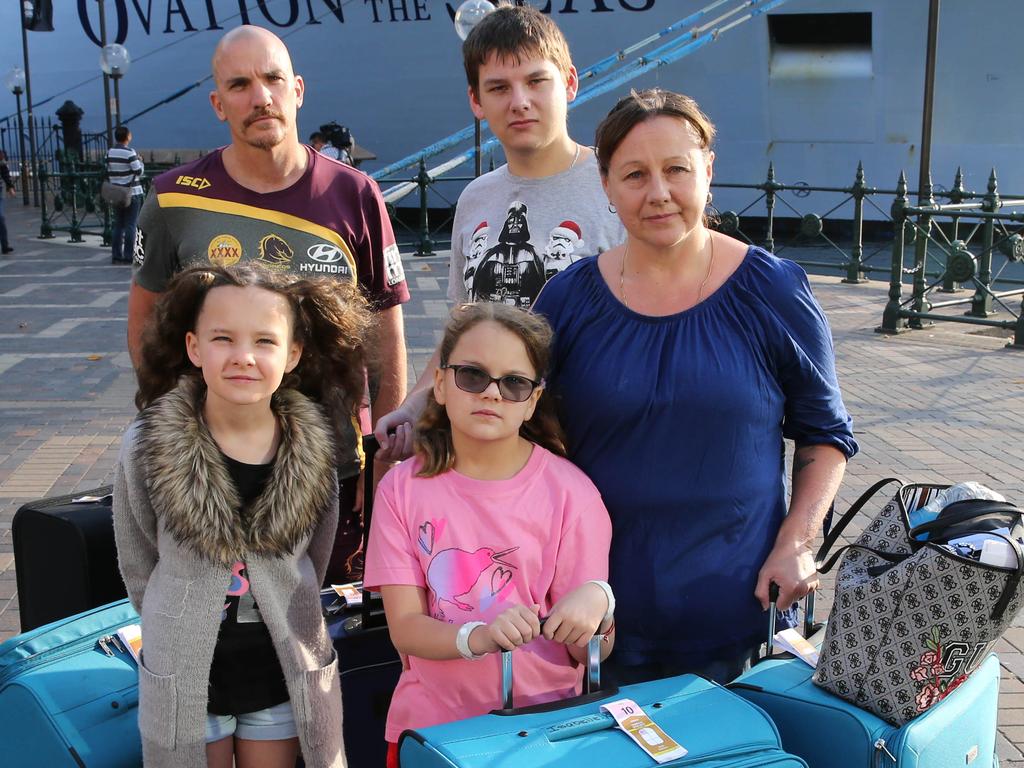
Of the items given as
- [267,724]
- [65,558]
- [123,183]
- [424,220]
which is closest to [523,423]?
[267,724]

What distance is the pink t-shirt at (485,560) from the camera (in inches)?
78.1

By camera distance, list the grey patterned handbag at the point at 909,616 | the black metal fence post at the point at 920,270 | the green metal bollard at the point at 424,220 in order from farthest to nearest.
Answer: the green metal bollard at the point at 424,220
the black metal fence post at the point at 920,270
the grey patterned handbag at the point at 909,616

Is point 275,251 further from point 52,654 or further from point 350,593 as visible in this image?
point 52,654

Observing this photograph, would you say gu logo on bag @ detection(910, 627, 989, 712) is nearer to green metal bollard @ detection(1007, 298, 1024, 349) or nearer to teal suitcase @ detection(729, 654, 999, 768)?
teal suitcase @ detection(729, 654, 999, 768)

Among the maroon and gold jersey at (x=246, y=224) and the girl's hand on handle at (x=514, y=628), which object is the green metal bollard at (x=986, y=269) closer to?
the maroon and gold jersey at (x=246, y=224)

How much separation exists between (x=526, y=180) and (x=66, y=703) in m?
1.57

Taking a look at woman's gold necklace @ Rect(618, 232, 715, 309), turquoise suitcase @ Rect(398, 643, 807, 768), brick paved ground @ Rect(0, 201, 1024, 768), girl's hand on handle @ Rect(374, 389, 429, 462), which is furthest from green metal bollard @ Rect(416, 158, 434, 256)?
turquoise suitcase @ Rect(398, 643, 807, 768)

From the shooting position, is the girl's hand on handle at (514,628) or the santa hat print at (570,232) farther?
the santa hat print at (570,232)

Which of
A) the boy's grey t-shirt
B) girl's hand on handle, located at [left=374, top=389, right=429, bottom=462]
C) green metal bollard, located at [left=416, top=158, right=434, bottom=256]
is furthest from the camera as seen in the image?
green metal bollard, located at [left=416, top=158, right=434, bottom=256]

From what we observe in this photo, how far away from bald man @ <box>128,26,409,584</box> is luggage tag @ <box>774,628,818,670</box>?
1.07 m

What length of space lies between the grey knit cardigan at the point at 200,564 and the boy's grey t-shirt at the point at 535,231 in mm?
666

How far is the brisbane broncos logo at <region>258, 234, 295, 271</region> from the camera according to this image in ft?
9.21

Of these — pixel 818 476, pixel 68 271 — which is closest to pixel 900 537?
pixel 818 476

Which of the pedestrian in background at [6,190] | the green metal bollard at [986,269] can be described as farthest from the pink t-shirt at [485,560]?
the pedestrian in background at [6,190]
